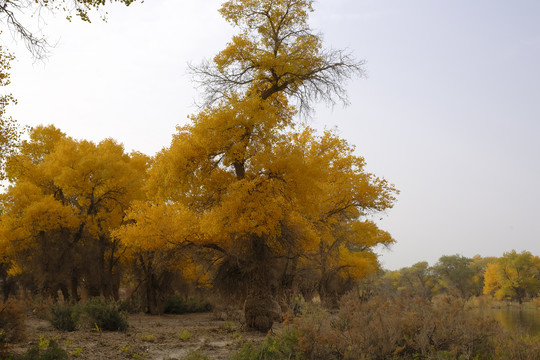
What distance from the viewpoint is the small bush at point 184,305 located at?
28.0m

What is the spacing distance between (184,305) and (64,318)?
15492mm

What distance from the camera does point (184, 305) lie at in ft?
94.6

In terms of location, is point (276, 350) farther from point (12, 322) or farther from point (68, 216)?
point (68, 216)

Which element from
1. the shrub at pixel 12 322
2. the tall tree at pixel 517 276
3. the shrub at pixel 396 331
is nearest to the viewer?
the shrub at pixel 396 331

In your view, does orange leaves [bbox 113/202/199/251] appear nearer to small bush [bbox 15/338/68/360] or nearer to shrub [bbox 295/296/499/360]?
small bush [bbox 15/338/68/360]

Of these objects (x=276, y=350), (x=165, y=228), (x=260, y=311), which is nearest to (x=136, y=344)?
(x=276, y=350)

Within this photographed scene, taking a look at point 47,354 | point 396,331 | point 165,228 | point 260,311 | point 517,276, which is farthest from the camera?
point 517,276

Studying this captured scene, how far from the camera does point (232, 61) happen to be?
1758cm

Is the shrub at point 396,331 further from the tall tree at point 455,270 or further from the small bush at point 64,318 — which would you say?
the tall tree at point 455,270

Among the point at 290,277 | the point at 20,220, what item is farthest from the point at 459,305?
the point at 20,220

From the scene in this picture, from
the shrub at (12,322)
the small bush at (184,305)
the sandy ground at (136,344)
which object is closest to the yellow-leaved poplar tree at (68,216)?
the small bush at (184,305)

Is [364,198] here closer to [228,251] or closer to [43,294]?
[228,251]

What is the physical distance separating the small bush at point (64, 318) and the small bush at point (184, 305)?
14.1 metres

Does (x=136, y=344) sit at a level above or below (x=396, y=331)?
below
